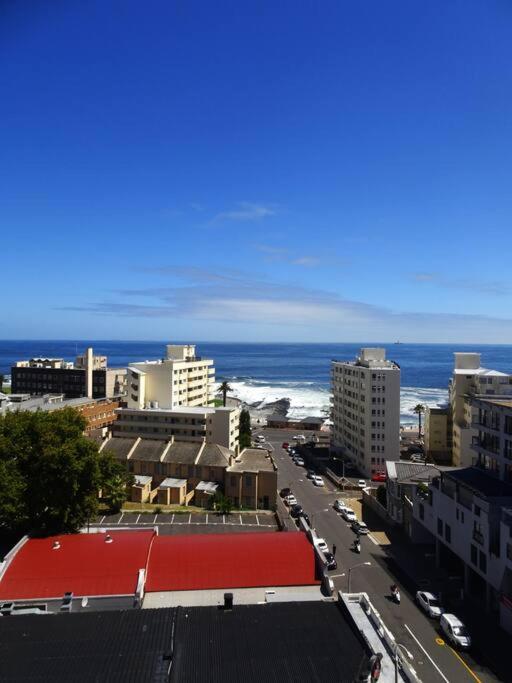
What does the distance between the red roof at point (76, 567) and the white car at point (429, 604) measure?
18.8 metres

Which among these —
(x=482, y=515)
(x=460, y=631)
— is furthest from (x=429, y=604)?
(x=482, y=515)

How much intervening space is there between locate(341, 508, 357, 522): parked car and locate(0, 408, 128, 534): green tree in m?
26.0

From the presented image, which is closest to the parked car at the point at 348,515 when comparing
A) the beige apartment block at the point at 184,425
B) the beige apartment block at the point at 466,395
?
the beige apartment block at the point at 184,425

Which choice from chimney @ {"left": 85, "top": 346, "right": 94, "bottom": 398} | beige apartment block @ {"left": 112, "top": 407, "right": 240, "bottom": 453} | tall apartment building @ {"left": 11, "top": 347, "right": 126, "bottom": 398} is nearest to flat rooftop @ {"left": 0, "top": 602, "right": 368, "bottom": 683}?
beige apartment block @ {"left": 112, "top": 407, "right": 240, "bottom": 453}

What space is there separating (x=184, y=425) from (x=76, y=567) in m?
37.2

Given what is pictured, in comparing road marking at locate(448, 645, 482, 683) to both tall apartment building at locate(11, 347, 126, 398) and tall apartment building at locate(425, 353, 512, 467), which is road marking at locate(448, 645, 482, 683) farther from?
tall apartment building at locate(11, 347, 126, 398)

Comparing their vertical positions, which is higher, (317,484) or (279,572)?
(279,572)

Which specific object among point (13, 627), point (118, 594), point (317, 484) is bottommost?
point (317, 484)

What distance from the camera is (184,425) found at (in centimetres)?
6881

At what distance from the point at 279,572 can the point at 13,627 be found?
50.9 ft

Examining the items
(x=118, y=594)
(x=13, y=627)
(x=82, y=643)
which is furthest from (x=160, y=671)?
(x=118, y=594)

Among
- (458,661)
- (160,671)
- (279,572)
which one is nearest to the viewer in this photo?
(160,671)

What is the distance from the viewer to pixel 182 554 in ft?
109

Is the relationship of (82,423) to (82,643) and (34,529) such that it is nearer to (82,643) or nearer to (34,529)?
(34,529)
